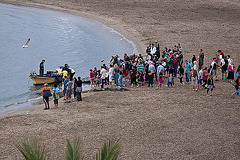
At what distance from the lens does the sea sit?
29.8 m

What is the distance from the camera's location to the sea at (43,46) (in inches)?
1174

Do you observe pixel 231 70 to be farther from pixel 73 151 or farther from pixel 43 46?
pixel 43 46

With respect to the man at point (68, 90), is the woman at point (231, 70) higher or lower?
higher

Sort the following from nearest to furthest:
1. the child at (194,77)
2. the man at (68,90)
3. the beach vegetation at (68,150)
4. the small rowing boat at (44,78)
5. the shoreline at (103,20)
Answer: the beach vegetation at (68,150)
the man at (68,90)
the child at (194,77)
the small rowing boat at (44,78)
the shoreline at (103,20)

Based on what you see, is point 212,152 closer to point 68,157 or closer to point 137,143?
point 137,143

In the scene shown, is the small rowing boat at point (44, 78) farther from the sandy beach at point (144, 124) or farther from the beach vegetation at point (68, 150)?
the beach vegetation at point (68, 150)

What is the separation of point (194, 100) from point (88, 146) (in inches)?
336

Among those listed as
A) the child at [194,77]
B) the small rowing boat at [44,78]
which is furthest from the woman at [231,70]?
the small rowing boat at [44,78]

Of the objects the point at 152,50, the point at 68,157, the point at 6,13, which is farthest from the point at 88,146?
the point at 6,13

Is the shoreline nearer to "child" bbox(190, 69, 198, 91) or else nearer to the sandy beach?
the sandy beach

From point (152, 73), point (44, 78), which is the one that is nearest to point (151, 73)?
point (152, 73)

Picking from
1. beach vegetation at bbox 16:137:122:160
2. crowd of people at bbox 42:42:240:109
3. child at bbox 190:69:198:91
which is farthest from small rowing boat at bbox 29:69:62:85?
beach vegetation at bbox 16:137:122:160

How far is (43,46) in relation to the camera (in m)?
48.8

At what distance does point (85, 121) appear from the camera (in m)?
18.2
